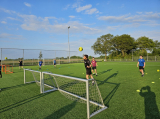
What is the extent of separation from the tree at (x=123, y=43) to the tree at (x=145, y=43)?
362 cm

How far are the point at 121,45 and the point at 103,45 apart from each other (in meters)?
9.45

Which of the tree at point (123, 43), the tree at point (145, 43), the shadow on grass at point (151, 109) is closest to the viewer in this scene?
the shadow on grass at point (151, 109)

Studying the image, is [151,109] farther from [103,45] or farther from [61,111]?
[103,45]

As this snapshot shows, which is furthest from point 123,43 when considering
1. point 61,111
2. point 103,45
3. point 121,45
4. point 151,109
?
point 61,111

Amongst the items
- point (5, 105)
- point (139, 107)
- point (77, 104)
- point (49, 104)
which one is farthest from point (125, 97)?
point (5, 105)

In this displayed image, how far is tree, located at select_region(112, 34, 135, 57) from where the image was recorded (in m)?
56.5

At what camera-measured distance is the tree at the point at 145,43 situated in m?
57.5

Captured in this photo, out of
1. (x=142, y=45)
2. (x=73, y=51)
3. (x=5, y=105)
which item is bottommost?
(x=5, y=105)

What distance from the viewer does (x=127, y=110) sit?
12.0 ft

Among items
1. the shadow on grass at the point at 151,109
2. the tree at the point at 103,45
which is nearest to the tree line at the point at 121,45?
the tree at the point at 103,45

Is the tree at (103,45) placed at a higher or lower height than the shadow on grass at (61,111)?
higher

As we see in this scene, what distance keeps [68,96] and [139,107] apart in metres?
2.98

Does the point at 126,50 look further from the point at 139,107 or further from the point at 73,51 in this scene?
the point at 139,107

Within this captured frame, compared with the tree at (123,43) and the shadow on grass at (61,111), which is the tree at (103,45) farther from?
the shadow on grass at (61,111)
